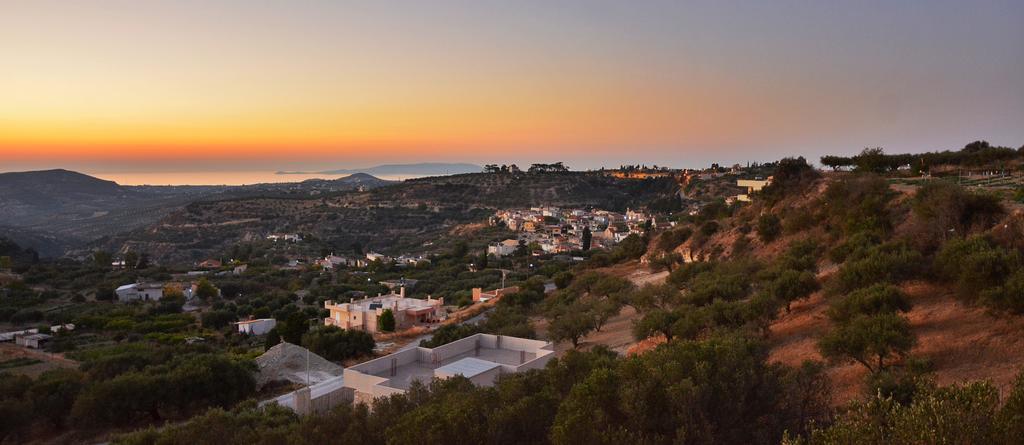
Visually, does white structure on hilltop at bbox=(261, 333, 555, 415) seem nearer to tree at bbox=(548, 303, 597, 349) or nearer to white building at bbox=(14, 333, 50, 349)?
tree at bbox=(548, 303, 597, 349)

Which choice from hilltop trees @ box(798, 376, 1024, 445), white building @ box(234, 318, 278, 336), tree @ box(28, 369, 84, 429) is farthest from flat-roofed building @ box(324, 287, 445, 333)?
hilltop trees @ box(798, 376, 1024, 445)

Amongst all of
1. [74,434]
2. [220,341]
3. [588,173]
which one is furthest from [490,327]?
[588,173]

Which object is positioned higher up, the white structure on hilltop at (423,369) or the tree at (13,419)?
the white structure on hilltop at (423,369)

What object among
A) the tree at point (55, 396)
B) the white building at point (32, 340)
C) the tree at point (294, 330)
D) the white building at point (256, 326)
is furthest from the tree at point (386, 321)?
the white building at point (32, 340)

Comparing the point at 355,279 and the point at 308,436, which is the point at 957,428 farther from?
the point at 355,279

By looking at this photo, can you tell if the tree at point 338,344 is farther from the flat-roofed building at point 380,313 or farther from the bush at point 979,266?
the bush at point 979,266

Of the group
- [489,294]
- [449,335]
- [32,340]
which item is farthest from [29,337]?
[489,294]
